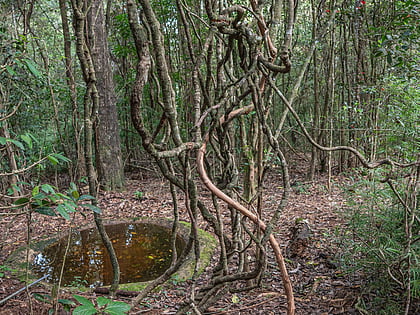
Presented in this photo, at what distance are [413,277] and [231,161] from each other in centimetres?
137

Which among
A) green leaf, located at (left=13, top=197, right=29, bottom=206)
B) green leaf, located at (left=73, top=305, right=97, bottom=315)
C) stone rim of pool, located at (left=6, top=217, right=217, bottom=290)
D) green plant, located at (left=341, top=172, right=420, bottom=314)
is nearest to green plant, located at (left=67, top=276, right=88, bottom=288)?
stone rim of pool, located at (left=6, top=217, right=217, bottom=290)

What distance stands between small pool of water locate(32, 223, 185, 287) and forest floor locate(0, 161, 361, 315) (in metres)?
0.39

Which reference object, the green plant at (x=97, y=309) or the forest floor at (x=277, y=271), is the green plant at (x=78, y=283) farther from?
the green plant at (x=97, y=309)

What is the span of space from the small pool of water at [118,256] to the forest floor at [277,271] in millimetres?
389

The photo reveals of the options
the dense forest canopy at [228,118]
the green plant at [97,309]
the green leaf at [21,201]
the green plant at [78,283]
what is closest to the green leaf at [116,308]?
the green plant at [97,309]

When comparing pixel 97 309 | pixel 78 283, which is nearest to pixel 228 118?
pixel 97 309

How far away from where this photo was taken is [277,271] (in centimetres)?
324

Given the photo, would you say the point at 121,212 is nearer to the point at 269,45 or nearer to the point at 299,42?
the point at 269,45

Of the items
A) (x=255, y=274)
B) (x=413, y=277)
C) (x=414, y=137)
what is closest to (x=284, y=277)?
(x=255, y=274)

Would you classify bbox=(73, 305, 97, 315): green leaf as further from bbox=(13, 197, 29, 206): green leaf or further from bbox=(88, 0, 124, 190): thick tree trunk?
bbox=(88, 0, 124, 190): thick tree trunk

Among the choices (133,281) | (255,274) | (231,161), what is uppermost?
(231,161)

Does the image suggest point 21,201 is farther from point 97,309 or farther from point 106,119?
point 106,119

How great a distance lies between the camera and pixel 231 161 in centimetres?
213

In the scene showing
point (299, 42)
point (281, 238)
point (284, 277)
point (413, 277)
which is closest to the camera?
point (284, 277)
